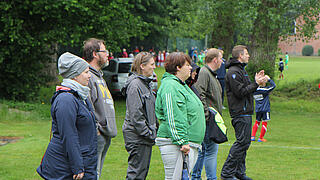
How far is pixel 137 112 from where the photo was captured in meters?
5.37

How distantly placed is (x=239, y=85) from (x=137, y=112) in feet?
7.06

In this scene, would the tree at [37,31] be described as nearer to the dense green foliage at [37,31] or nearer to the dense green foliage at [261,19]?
the dense green foliage at [37,31]

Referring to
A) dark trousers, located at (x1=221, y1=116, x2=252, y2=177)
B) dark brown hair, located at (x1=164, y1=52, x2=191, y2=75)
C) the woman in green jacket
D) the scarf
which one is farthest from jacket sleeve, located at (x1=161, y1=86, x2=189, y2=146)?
dark trousers, located at (x1=221, y1=116, x2=252, y2=177)

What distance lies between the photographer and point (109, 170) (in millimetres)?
7914

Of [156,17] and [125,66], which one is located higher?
[156,17]

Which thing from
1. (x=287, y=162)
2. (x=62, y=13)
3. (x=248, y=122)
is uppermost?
(x=62, y=13)

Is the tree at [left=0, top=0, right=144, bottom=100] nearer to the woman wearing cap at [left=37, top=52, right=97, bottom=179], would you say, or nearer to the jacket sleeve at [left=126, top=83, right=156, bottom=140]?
the jacket sleeve at [left=126, top=83, right=156, bottom=140]

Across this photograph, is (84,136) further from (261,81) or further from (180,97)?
(261,81)

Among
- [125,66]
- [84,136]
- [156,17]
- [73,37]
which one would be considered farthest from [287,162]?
[156,17]

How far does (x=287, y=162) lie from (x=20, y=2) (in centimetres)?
1016

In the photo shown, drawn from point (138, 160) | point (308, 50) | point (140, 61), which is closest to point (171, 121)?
point (138, 160)

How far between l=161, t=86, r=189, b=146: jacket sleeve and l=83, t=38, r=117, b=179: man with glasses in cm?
67

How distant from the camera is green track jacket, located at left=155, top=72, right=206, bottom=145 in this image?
4.81 m

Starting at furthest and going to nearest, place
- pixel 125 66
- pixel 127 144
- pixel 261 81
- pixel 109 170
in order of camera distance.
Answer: pixel 125 66 < pixel 109 170 < pixel 261 81 < pixel 127 144
